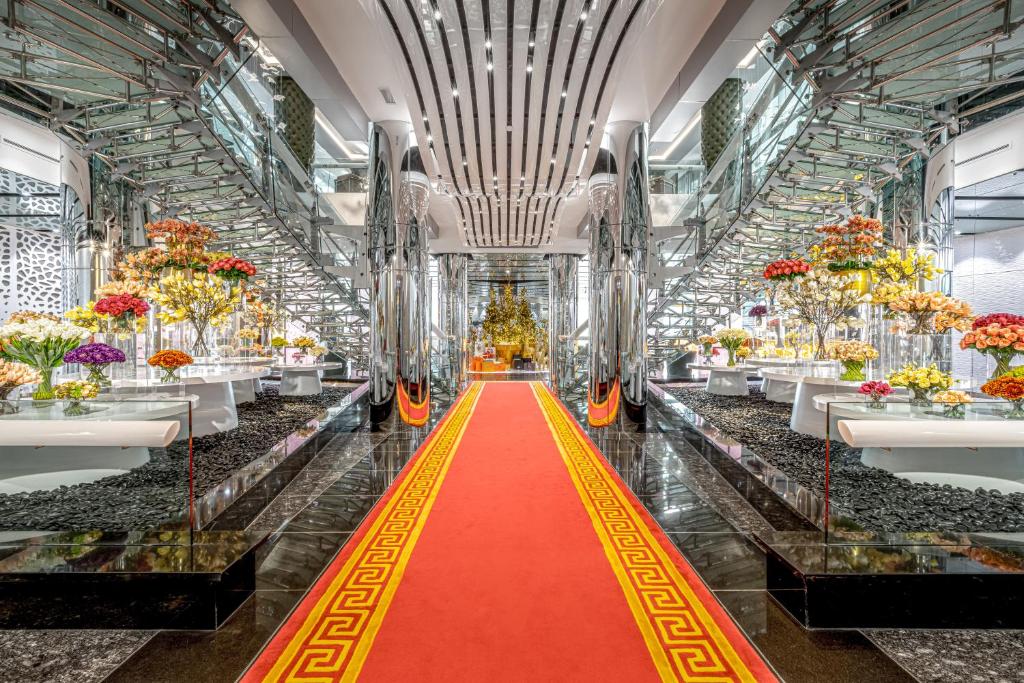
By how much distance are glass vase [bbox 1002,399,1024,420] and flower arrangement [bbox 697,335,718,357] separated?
621cm

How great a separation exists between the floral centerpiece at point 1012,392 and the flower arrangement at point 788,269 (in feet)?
10.0

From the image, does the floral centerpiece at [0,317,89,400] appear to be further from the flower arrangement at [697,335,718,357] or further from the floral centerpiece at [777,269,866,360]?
the flower arrangement at [697,335,718,357]

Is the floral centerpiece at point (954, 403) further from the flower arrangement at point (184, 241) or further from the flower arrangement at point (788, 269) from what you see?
the flower arrangement at point (184, 241)

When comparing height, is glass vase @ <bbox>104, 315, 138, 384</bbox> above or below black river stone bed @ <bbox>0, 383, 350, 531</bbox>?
above

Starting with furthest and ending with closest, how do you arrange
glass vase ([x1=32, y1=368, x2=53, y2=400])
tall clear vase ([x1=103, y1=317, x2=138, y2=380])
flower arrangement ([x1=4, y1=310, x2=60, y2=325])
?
tall clear vase ([x1=103, y1=317, x2=138, y2=380]) → flower arrangement ([x1=4, y1=310, x2=60, y2=325]) → glass vase ([x1=32, y1=368, x2=53, y2=400])

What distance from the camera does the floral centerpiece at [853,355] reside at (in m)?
4.60

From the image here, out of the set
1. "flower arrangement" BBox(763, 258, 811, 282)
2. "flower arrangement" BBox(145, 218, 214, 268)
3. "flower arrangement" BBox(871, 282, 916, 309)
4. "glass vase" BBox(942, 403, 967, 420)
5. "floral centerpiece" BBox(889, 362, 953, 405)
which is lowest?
"glass vase" BBox(942, 403, 967, 420)

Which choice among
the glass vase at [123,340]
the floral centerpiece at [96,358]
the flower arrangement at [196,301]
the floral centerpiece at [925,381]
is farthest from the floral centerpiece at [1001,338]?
the flower arrangement at [196,301]

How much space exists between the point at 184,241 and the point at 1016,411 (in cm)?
622

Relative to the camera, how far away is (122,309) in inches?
166

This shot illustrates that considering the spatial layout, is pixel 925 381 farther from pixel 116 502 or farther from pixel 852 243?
pixel 116 502

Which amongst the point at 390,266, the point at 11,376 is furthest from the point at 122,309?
the point at 390,266

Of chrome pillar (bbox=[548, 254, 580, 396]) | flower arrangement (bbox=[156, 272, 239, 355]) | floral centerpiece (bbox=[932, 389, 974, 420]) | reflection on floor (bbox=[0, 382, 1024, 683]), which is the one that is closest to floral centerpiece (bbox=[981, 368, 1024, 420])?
floral centerpiece (bbox=[932, 389, 974, 420])

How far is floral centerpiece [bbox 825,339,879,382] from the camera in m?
4.60
